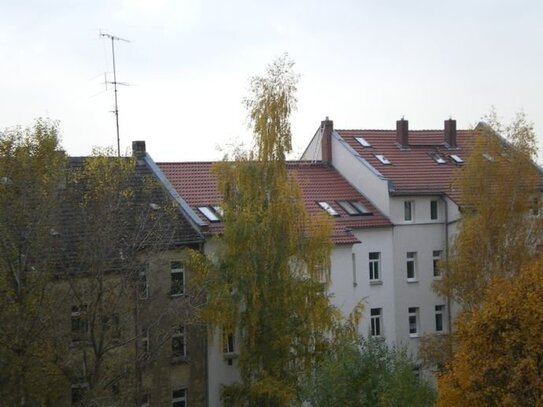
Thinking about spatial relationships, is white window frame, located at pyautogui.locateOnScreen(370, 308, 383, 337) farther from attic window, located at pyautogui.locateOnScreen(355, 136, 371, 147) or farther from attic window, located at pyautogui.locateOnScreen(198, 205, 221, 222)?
attic window, located at pyautogui.locateOnScreen(198, 205, 221, 222)

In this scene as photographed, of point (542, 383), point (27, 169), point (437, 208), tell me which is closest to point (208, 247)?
point (27, 169)

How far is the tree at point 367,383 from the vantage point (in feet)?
87.6

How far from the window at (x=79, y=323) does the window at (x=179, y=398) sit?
23.5 ft

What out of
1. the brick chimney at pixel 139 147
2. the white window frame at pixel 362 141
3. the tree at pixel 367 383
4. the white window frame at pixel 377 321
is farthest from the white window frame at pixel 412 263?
the tree at pixel 367 383

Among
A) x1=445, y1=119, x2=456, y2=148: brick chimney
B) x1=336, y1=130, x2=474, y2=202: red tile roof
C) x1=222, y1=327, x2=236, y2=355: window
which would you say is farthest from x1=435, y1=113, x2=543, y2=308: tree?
x1=445, y1=119, x2=456, y2=148: brick chimney

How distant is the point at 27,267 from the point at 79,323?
306cm

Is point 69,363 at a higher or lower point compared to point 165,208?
lower

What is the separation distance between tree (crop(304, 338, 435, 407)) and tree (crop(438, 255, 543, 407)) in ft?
9.03

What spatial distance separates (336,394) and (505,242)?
14.5m

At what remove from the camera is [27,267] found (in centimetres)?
2789

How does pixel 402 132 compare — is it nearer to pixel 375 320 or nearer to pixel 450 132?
pixel 450 132

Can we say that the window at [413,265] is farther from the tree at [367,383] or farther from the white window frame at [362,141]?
the tree at [367,383]

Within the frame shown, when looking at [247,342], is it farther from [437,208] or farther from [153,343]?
[437,208]

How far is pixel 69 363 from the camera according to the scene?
29.8 metres
